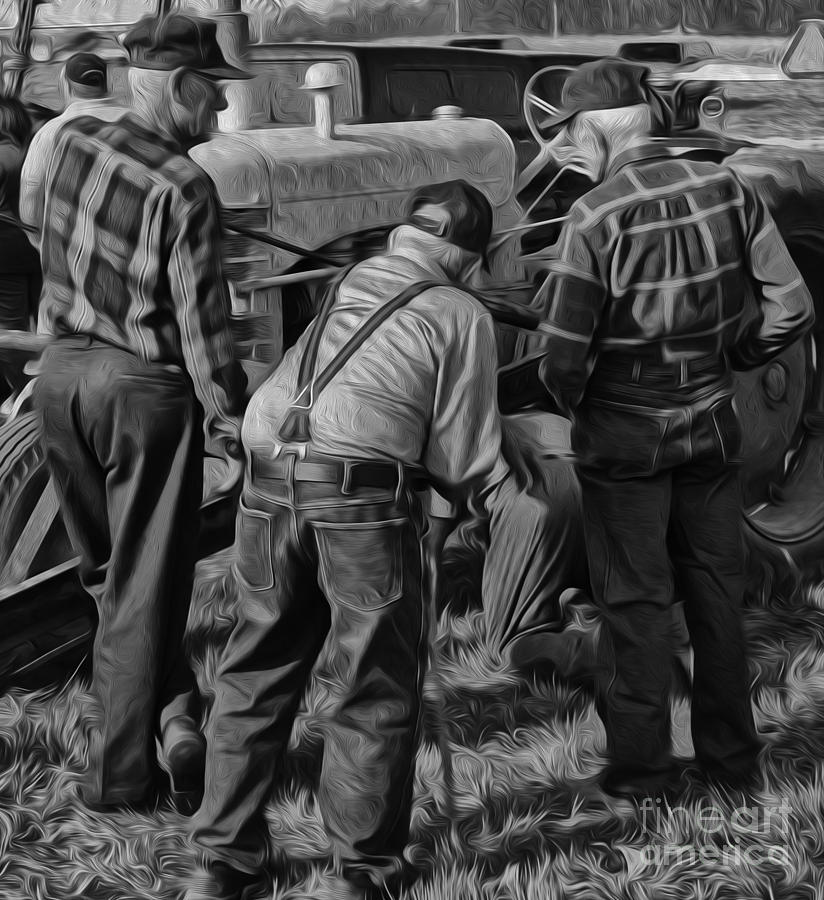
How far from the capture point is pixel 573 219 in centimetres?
270

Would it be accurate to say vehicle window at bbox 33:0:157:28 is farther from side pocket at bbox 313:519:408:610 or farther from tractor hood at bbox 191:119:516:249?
side pocket at bbox 313:519:408:610

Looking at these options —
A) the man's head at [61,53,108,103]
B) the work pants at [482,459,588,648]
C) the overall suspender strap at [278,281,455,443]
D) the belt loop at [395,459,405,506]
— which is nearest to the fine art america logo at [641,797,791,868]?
the work pants at [482,459,588,648]

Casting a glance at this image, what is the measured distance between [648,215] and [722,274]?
0.73ft

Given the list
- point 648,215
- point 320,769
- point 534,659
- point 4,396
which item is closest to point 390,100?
point 648,215

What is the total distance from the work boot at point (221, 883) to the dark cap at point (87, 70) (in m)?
1.85

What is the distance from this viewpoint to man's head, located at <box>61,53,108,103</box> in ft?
9.00

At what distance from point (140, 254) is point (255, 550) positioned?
28.5 inches

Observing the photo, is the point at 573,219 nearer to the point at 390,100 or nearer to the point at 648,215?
the point at 648,215

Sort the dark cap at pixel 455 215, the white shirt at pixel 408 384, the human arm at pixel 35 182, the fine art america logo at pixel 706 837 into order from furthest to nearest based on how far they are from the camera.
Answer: the fine art america logo at pixel 706 837 < the human arm at pixel 35 182 < the dark cap at pixel 455 215 < the white shirt at pixel 408 384

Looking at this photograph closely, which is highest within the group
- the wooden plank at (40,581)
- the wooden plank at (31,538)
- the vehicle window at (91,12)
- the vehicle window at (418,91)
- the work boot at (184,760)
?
the vehicle window at (91,12)

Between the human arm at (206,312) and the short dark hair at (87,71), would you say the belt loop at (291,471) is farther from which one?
the short dark hair at (87,71)

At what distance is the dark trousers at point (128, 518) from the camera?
272 centimetres

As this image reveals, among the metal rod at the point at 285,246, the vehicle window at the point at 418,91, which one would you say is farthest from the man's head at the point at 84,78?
the vehicle window at the point at 418,91

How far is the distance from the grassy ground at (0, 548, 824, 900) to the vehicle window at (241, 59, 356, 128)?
1.09 m
